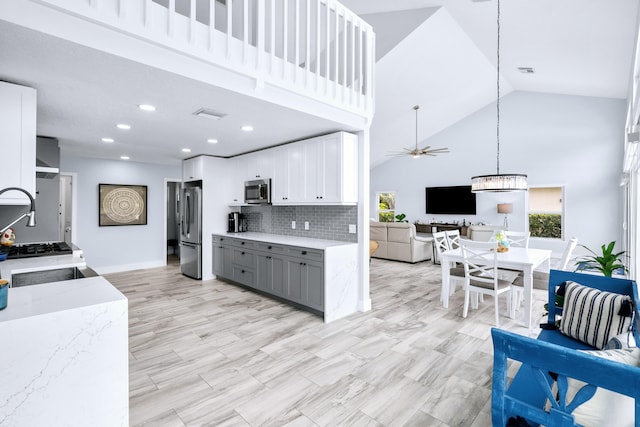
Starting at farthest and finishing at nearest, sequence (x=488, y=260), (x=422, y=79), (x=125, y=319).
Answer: (x=422, y=79) → (x=488, y=260) → (x=125, y=319)

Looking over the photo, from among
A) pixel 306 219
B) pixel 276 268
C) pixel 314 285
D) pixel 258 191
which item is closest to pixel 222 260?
pixel 258 191

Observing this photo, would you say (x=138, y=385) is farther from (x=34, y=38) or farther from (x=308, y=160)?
(x=308, y=160)

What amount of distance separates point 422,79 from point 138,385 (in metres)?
6.75

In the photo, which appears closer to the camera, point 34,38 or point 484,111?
point 34,38

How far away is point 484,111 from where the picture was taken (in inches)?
355

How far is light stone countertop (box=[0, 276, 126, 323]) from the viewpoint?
1429 millimetres

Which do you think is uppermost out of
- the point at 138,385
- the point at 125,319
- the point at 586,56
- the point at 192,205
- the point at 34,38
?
the point at 586,56

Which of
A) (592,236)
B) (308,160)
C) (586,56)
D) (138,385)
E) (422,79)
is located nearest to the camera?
(138,385)

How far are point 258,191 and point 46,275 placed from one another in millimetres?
2905

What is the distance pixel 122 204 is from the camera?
6543 mm

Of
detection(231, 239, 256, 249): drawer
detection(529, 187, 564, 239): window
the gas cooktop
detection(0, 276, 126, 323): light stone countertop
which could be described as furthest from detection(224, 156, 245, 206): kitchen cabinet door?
detection(529, 187, 564, 239): window

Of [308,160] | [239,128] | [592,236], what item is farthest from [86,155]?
[592,236]

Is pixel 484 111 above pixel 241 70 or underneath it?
above

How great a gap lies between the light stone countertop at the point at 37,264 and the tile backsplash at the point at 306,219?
2.82 m
